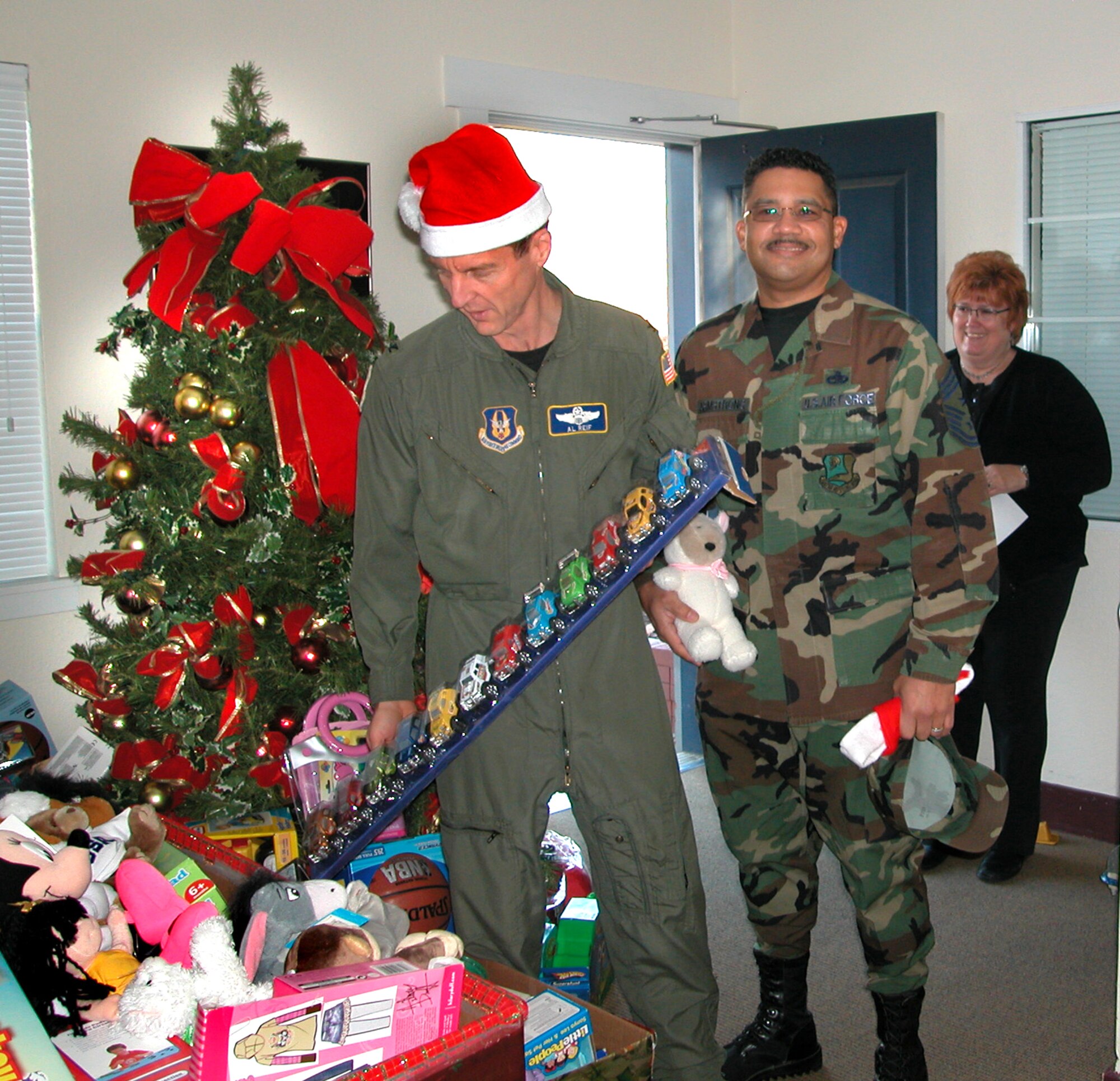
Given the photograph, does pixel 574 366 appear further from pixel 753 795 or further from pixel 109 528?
pixel 109 528

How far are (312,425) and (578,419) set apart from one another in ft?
2.68

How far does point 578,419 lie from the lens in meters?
1.85

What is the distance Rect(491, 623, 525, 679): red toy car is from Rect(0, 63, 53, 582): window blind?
1.56 metres

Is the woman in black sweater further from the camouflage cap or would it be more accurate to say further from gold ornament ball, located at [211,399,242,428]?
gold ornament ball, located at [211,399,242,428]

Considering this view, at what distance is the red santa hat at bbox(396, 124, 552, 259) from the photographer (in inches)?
69.4

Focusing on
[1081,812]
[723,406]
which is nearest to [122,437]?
[723,406]

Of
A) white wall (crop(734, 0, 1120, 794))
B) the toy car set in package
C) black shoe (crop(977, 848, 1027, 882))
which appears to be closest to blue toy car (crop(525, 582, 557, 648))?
the toy car set in package

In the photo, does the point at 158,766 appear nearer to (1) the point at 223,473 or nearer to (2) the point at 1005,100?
(1) the point at 223,473

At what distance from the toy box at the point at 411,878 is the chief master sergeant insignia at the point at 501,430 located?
918mm

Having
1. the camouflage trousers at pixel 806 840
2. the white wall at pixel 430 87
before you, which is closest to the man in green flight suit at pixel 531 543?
the camouflage trousers at pixel 806 840

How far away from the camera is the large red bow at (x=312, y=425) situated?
2443 millimetres

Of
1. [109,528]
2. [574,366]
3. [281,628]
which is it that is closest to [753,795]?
[574,366]

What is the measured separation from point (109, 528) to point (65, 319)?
0.59 meters

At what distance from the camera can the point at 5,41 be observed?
2.65 m
